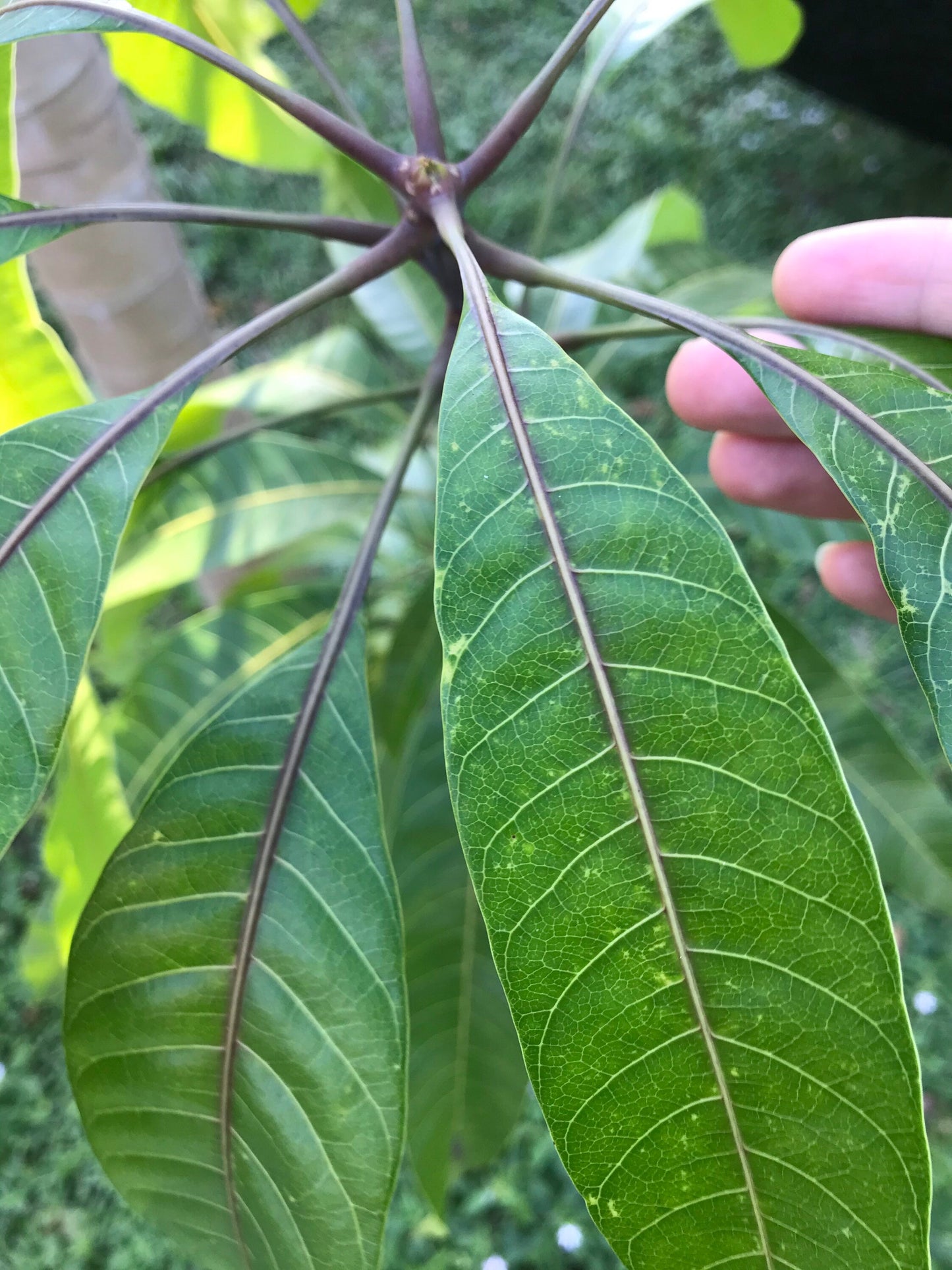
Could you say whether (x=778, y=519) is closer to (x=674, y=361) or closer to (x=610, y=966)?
(x=674, y=361)

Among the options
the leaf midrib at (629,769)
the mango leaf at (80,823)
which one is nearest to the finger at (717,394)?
the leaf midrib at (629,769)

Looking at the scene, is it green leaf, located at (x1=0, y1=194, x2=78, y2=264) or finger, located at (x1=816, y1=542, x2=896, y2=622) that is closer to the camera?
green leaf, located at (x1=0, y1=194, x2=78, y2=264)

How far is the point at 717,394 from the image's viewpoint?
0.85 meters

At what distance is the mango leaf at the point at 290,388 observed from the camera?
3.18 feet

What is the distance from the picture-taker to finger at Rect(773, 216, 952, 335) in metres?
0.76

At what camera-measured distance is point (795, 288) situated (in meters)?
0.81

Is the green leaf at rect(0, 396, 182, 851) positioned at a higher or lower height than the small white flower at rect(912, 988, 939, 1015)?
lower

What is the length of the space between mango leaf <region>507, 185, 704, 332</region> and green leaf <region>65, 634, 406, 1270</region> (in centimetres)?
77

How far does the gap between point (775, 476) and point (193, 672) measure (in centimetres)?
66

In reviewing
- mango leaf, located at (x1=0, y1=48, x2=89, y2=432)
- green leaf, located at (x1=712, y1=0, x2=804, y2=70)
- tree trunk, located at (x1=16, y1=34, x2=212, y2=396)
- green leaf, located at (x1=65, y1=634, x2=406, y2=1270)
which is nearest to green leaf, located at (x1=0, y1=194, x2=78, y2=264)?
mango leaf, located at (x1=0, y1=48, x2=89, y2=432)

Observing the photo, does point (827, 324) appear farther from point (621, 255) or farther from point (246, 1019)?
point (246, 1019)

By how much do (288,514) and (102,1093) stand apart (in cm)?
68

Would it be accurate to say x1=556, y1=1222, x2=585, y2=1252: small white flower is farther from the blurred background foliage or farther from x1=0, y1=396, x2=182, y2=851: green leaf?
x1=0, y1=396, x2=182, y2=851: green leaf

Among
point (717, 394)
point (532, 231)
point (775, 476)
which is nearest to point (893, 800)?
point (775, 476)
